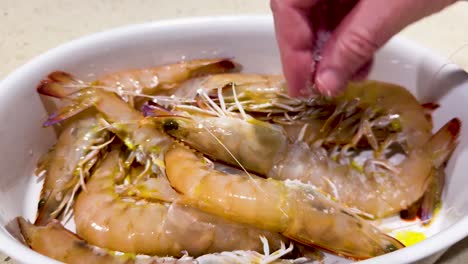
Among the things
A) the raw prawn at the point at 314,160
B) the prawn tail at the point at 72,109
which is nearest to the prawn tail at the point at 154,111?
the raw prawn at the point at 314,160

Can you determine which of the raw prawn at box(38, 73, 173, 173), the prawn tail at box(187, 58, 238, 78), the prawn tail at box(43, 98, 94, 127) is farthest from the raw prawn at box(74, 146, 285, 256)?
the prawn tail at box(187, 58, 238, 78)

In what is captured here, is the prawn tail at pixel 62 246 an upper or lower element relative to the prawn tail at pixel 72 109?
lower

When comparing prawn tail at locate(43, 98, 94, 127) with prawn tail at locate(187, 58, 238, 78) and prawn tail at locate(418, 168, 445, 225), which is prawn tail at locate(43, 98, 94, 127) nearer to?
prawn tail at locate(187, 58, 238, 78)

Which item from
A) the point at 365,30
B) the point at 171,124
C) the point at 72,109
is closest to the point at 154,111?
the point at 171,124

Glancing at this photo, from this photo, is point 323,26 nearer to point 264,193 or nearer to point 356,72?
point 356,72

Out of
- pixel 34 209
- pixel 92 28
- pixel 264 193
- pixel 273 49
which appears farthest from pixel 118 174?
pixel 92 28

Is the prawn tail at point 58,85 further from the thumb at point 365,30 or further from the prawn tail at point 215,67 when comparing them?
the thumb at point 365,30
